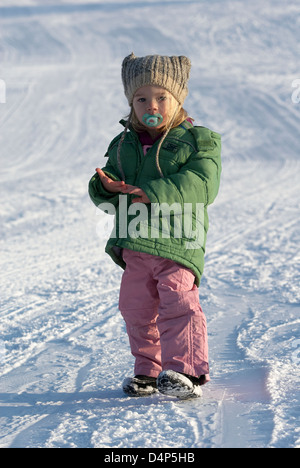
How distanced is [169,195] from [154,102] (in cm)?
38

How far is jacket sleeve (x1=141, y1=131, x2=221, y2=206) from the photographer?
7.77ft

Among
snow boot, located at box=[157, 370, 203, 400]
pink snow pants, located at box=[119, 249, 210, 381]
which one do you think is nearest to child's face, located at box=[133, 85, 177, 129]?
pink snow pants, located at box=[119, 249, 210, 381]

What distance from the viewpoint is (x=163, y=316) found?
96.4 inches

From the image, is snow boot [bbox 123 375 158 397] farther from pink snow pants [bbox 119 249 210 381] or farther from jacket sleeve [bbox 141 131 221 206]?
jacket sleeve [bbox 141 131 221 206]

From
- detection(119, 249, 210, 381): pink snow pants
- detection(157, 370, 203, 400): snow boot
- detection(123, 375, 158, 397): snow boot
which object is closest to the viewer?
detection(157, 370, 203, 400): snow boot

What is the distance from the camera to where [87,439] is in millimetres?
2119

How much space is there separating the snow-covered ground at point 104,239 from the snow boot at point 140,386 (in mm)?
43

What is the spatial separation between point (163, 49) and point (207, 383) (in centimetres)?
1017

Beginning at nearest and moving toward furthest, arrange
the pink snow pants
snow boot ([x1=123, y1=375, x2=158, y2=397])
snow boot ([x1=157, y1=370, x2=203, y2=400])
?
snow boot ([x1=157, y1=370, x2=203, y2=400]) → the pink snow pants → snow boot ([x1=123, y1=375, x2=158, y2=397])

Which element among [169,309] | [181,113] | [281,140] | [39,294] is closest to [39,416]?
[169,309]

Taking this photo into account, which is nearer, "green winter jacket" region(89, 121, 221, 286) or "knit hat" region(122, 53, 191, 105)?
"green winter jacket" region(89, 121, 221, 286)

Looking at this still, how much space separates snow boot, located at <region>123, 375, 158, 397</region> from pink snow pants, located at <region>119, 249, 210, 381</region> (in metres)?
0.02

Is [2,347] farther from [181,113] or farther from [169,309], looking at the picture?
[181,113]

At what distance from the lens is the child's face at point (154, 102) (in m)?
2.51
